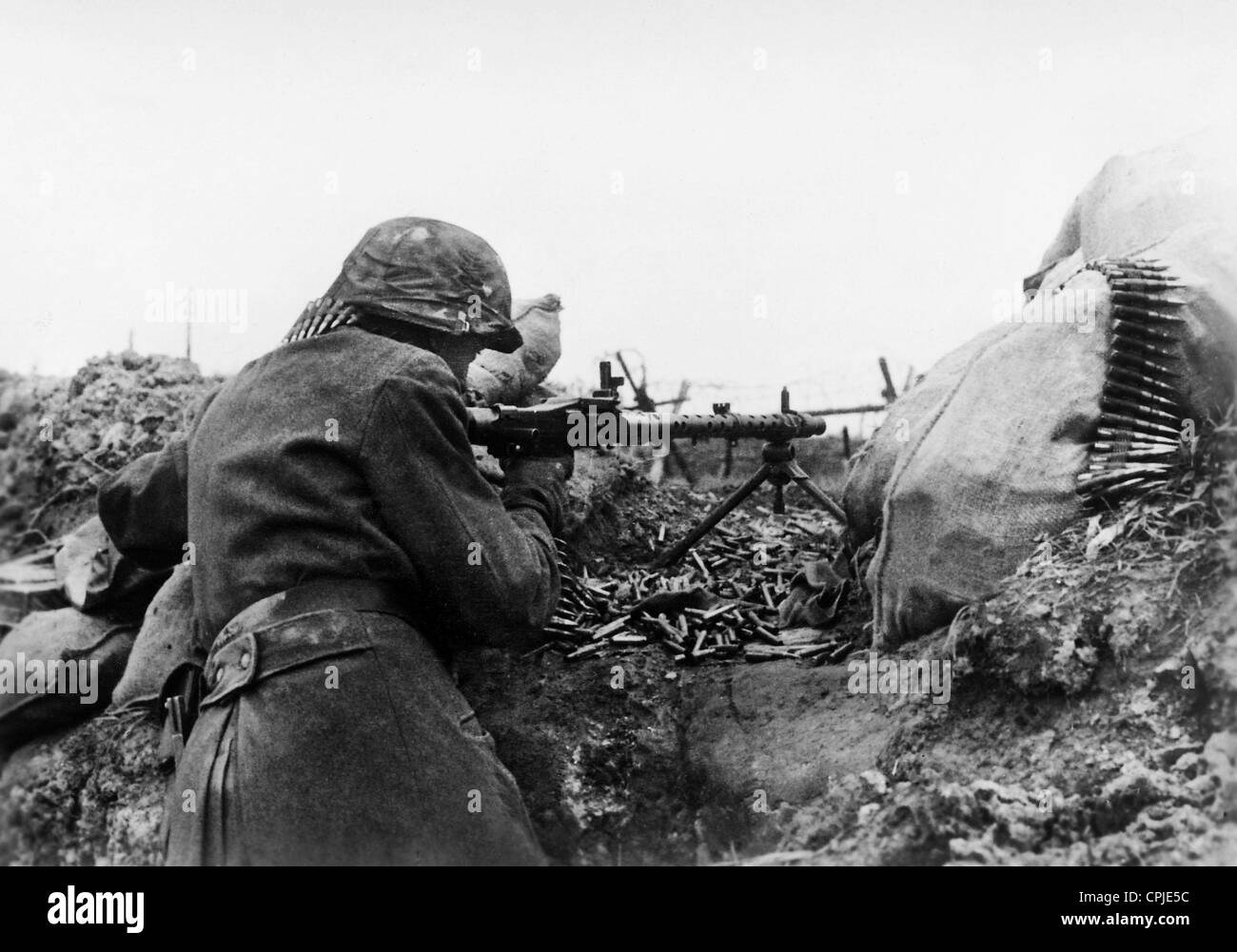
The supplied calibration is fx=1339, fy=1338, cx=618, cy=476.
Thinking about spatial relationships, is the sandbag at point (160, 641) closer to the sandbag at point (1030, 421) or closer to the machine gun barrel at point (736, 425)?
the machine gun barrel at point (736, 425)

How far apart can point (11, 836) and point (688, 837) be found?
99.0 inches

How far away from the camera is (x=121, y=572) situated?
5492mm

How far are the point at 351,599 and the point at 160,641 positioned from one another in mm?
1436

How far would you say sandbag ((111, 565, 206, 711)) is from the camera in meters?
5.21

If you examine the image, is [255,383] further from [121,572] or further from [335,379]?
[121,572]

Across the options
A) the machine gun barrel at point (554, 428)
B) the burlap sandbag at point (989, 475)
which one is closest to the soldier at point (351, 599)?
the machine gun barrel at point (554, 428)

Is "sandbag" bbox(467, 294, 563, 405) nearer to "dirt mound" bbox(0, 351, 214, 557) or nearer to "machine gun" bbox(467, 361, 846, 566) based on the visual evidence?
"machine gun" bbox(467, 361, 846, 566)

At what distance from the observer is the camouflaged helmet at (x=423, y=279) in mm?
4559

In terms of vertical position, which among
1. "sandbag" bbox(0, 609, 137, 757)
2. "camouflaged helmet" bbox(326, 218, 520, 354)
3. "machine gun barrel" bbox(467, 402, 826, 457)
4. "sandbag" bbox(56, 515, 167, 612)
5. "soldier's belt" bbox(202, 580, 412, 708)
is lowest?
"sandbag" bbox(0, 609, 137, 757)

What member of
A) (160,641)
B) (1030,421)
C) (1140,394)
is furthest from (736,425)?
(160,641)

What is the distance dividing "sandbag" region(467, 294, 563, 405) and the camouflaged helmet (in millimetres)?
2110

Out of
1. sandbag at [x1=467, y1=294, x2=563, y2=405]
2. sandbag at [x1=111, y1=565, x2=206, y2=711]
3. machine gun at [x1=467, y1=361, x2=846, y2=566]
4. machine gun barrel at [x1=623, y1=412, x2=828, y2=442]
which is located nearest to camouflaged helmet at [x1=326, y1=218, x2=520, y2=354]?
machine gun at [x1=467, y1=361, x2=846, y2=566]

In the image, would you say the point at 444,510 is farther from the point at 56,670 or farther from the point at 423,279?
the point at 56,670

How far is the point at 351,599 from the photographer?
4207 millimetres
